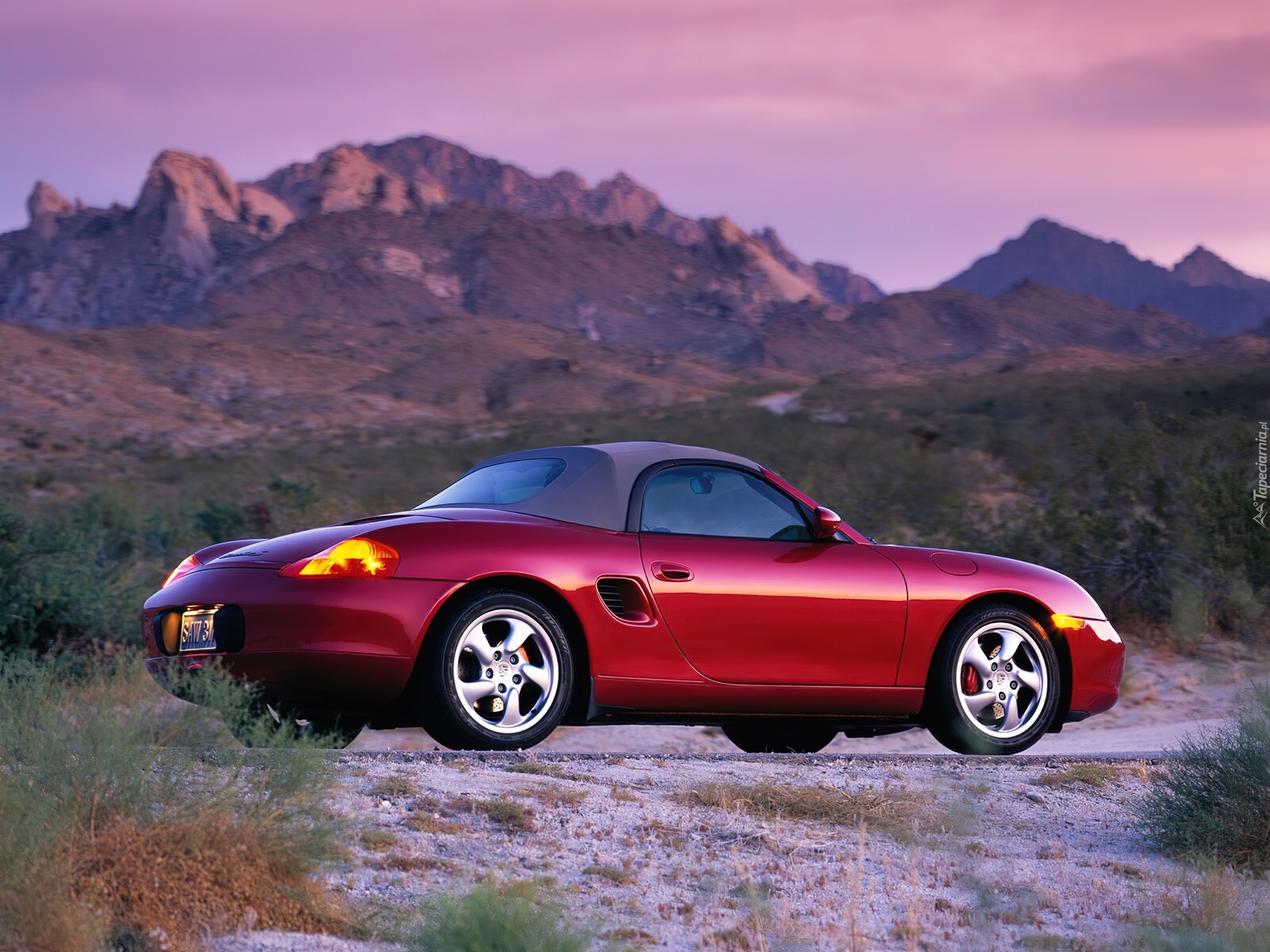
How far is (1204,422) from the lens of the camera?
18359 mm

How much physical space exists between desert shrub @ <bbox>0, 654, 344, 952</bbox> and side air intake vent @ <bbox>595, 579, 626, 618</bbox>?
6.23 feet

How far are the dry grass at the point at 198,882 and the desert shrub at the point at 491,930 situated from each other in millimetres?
425

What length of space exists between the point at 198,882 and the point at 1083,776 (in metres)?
4.34

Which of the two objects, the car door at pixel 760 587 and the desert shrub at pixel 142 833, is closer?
the desert shrub at pixel 142 833

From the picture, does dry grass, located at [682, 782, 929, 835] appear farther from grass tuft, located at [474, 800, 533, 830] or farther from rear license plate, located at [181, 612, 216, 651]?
rear license plate, located at [181, 612, 216, 651]

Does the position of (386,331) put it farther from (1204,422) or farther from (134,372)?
(1204,422)

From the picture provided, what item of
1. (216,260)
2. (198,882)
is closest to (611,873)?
(198,882)

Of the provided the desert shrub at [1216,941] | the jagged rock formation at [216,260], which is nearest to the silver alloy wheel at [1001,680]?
the desert shrub at [1216,941]

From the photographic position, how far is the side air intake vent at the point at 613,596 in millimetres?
6031

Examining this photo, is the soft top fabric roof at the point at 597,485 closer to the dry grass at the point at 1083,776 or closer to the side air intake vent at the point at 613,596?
the side air intake vent at the point at 613,596

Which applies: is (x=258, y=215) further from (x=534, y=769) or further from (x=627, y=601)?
(x=534, y=769)

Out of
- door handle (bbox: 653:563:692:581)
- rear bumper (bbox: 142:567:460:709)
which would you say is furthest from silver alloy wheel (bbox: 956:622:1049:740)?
rear bumper (bbox: 142:567:460:709)

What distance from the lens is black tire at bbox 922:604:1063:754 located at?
6.94 metres

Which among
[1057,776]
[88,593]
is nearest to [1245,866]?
[1057,776]
